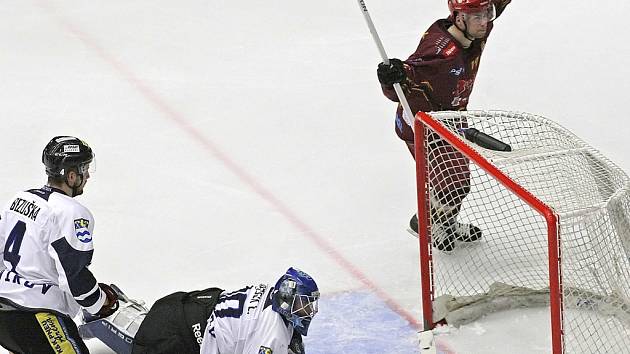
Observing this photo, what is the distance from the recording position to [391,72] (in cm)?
409

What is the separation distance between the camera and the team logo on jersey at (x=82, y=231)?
3.31 meters

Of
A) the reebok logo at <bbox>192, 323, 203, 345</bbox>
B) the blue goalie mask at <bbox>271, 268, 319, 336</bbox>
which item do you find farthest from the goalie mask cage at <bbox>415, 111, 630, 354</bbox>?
the reebok logo at <bbox>192, 323, 203, 345</bbox>

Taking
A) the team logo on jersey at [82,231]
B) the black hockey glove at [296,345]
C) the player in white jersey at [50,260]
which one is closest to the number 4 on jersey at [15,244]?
the player in white jersey at [50,260]

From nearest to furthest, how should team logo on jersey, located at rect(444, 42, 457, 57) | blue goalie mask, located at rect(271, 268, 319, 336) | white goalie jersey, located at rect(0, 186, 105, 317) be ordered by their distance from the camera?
blue goalie mask, located at rect(271, 268, 319, 336)
white goalie jersey, located at rect(0, 186, 105, 317)
team logo on jersey, located at rect(444, 42, 457, 57)

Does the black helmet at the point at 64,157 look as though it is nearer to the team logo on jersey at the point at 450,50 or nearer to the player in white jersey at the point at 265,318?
the player in white jersey at the point at 265,318

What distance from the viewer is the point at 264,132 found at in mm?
5445

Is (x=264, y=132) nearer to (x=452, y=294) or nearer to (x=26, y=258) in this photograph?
(x=452, y=294)

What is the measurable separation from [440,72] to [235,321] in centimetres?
132

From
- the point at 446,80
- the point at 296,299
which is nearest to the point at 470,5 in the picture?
the point at 446,80

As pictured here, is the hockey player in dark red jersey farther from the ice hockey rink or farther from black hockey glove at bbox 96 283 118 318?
black hockey glove at bbox 96 283 118 318

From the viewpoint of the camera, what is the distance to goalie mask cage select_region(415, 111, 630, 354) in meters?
3.36

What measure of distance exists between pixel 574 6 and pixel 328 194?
2.37 metres

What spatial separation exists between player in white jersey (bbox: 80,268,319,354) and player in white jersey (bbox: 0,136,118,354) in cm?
20

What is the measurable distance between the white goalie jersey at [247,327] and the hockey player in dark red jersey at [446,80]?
0.88 meters
